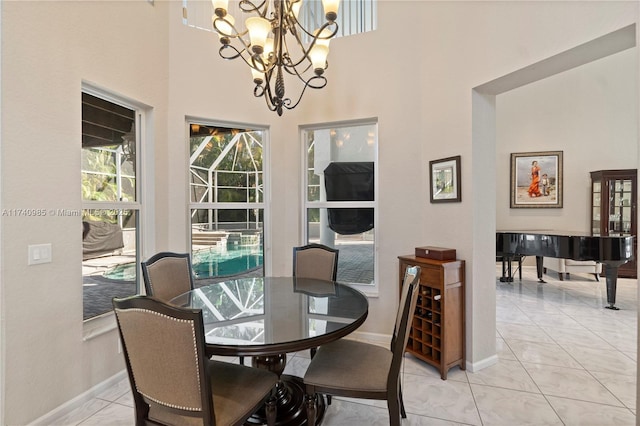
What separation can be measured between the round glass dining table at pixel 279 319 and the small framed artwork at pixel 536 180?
629cm

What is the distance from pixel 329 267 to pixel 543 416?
72.6 inches

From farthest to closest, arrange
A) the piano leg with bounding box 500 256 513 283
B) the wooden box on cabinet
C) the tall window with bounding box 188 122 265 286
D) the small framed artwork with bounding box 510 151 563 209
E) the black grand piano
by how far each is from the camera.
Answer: the small framed artwork with bounding box 510 151 563 209
the piano leg with bounding box 500 256 513 283
the black grand piano
the tall window with bounding box 188 122 265 286
the wooden box on cabinet

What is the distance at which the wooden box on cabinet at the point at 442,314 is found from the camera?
2555 mm

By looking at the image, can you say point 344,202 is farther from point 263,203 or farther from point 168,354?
point 168,354

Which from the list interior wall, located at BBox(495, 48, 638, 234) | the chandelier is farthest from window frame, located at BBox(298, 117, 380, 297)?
interior wall, located at BBox(495, 48, 638, 234)

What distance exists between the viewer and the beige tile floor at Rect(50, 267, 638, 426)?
2.06 m

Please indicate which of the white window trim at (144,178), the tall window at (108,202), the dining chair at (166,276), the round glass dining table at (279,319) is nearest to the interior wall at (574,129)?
the round glass dining table at (279,319)

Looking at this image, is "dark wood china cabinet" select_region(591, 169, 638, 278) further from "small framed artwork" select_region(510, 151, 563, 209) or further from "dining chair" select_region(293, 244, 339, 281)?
"dining chair" select_region(293, 244, 339, 281)

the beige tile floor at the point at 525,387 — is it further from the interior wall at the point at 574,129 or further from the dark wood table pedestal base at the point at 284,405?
the interior wall at the point at 574,129

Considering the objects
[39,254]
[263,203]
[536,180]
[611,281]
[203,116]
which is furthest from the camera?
[536,180]

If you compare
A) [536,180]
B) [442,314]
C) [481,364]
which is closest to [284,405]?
[442,314]

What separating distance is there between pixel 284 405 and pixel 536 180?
283 inches

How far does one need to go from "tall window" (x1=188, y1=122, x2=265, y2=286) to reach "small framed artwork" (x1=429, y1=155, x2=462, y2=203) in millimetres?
1881

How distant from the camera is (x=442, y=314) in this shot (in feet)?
8.39
